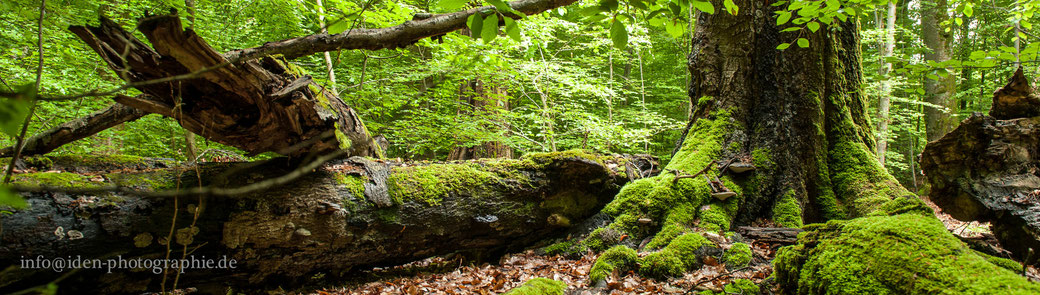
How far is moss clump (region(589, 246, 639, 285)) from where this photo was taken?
315 cm

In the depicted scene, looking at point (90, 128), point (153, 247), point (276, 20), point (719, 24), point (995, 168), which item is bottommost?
point (153, 247)

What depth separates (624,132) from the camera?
8.98 meters

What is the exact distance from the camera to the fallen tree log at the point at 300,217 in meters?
2.68

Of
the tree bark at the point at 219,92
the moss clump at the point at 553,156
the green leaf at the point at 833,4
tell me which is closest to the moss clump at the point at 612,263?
the moss clump at the point at 553,156

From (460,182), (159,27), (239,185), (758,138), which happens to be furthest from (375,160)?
(758,138)

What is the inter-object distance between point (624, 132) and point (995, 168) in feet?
19.3

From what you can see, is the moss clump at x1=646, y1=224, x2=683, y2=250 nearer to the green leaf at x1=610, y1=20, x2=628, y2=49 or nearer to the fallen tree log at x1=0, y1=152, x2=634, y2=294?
the fallen tree log at x1=0, y1=152, x2=634, y2=294

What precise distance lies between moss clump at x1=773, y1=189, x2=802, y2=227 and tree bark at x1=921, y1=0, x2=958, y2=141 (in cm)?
1068

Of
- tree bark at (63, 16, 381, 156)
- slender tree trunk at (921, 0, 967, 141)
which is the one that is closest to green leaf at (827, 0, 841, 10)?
tree bark at (63, 16, 381, 156)

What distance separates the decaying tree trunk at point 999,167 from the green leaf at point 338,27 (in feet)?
15.8

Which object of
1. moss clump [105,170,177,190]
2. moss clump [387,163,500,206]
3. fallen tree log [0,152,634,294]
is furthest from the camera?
moss clump [387,163,500,206]

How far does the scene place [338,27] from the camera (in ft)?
7.29

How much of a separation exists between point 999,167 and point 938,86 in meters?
11.3

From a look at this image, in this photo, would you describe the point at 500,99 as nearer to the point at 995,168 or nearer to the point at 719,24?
the point at 719,24
